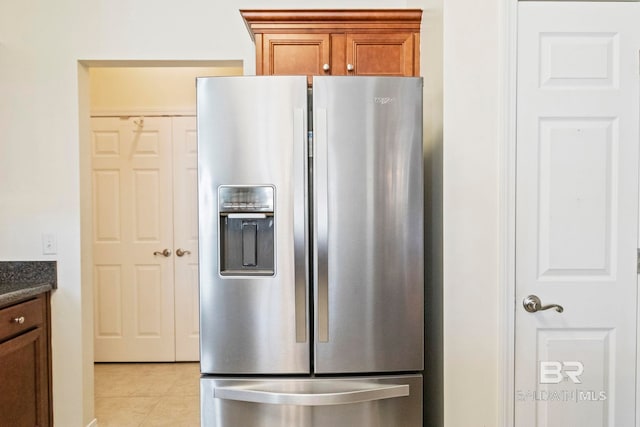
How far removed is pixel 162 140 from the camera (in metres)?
3.56

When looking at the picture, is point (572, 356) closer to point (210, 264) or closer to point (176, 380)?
point (210, 264)

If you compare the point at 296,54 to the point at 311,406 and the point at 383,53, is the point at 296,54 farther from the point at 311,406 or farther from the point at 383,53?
the point at 311,406

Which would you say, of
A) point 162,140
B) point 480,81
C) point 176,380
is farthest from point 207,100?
point 176,380

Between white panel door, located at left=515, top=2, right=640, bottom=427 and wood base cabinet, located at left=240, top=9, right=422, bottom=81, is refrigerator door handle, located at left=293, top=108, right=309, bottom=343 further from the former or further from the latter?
white panel door, located at left=515, top=2, right=640, bottom=427

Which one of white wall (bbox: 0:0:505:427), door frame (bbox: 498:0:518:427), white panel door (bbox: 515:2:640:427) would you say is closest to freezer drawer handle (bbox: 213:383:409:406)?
door frame (bbox: 498:0:518:427)

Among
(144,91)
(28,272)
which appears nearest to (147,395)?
(28,272)

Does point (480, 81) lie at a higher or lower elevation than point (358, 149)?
higher

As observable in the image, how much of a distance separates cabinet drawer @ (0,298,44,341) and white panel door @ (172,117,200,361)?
1.43m

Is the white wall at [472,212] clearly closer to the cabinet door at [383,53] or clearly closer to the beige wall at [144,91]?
the cabinet door at [383,53]

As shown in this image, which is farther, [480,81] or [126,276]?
[126,276]

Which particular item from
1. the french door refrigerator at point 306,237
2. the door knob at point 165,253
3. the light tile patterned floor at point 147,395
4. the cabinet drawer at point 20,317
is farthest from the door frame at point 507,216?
the door knob at point 165,253

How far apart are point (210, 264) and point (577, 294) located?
4.60 ft

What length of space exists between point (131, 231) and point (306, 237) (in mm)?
2597

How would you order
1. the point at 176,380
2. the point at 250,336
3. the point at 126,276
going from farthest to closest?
the point at 126,276 → the point at 176,380 → the point at 250,336
